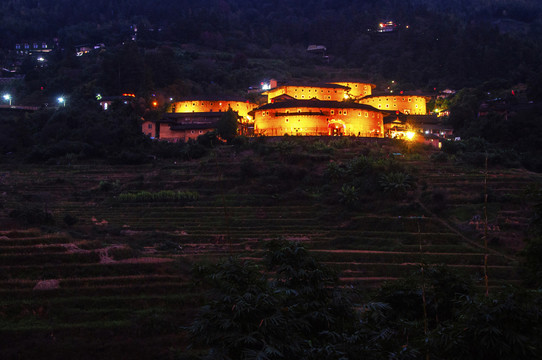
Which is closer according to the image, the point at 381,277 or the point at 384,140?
the point at 381,277

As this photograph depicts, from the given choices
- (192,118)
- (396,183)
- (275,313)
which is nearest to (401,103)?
(192,118)

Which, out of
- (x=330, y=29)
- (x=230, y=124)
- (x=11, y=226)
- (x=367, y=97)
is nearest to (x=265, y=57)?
(x=330, y=29)

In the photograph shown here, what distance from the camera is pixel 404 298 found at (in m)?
11.6

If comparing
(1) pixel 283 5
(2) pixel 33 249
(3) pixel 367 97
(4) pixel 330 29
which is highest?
(1) pixel 283 5

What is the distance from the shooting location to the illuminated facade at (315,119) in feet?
176

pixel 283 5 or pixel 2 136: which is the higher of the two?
pixel 283 5

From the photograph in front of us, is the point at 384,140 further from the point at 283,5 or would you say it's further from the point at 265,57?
the point at 283,5

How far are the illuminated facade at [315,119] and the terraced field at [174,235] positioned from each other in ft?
25.2

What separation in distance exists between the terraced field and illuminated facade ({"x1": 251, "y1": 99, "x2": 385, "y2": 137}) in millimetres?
7694

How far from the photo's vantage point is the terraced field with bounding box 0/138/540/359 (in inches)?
665

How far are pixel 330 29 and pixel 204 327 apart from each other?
116 metres

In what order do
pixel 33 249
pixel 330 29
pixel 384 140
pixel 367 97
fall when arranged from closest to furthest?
pixel 33 249 < pixel 384 140 < pixel 367 97 < pixel 330 29

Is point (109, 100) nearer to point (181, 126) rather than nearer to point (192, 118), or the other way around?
point (192, 118)

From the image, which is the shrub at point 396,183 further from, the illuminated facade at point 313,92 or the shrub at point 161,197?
the illuminated facade at point 313,92
